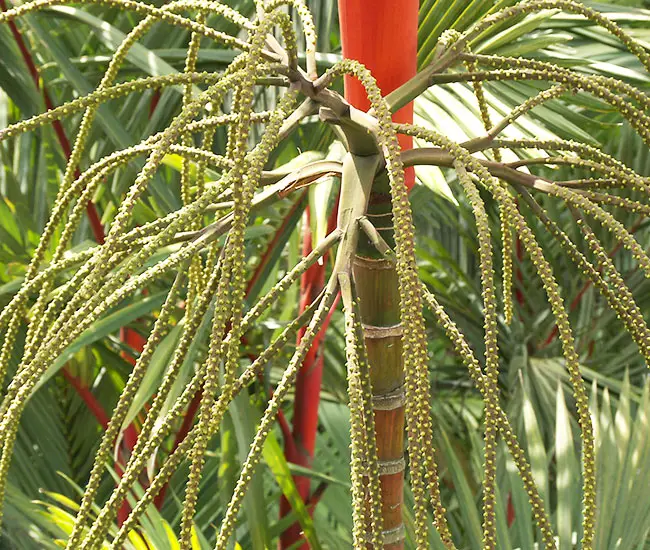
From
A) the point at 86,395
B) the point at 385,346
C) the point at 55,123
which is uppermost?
the point at 55,123

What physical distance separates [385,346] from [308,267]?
0.08m

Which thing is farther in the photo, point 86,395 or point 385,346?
point 86,395

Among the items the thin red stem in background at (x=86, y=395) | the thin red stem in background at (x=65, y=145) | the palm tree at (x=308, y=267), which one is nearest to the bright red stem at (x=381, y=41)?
the palm tree at (x=308, y=267)

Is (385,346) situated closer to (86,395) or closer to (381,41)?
(381,41)

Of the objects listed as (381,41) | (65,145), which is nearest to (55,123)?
(65,145)

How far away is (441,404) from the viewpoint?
124 centimetres

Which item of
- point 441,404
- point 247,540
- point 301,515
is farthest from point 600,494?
point 441,404

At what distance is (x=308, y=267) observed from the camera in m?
0.34

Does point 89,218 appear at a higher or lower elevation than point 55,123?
lower

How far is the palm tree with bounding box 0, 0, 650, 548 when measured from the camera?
306 mm

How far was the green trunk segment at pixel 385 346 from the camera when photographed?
392mm

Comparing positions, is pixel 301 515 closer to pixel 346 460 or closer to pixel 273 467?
pixel 273 467

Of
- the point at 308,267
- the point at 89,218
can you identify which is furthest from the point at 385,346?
the point at 89,218

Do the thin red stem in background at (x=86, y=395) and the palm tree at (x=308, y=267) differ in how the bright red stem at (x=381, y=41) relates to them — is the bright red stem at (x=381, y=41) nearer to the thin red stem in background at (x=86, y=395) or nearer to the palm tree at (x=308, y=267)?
the palm tree at (x=308, y=267)
